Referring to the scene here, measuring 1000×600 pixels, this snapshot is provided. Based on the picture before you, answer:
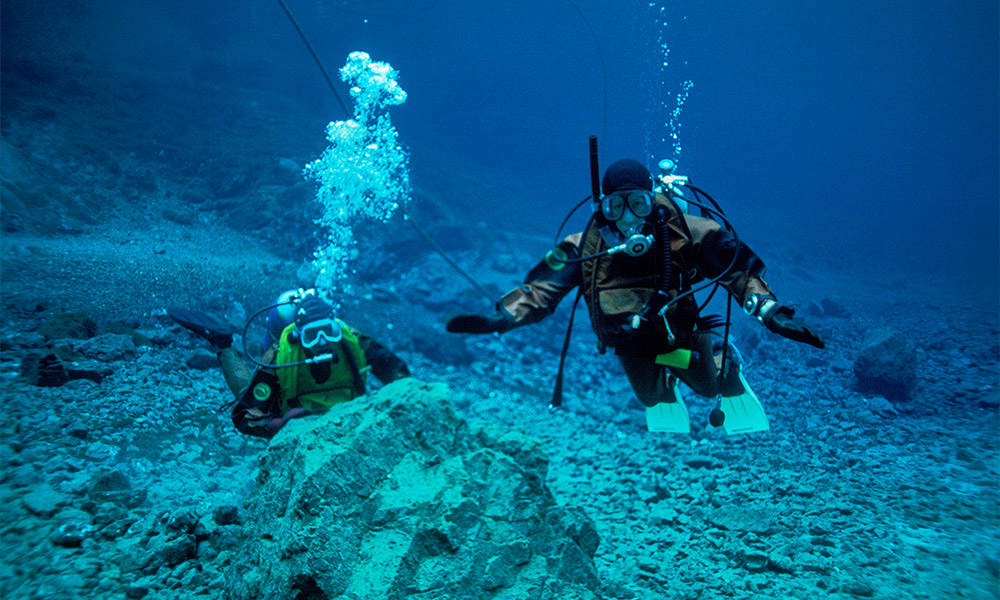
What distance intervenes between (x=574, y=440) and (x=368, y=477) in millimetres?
4229

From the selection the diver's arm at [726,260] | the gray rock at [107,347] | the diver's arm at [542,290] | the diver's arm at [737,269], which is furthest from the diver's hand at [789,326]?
the gray rock at [107,347]

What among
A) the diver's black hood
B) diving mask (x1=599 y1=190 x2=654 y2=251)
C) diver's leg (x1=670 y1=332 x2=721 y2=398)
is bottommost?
diver's leg (x1=670 y1=332 x2=721 y2=398)

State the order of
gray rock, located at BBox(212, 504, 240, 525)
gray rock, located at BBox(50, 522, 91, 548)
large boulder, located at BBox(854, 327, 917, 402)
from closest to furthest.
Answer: gray rock, located at BBox(50, 522, 91, 548) → gray rock, located at BBox(212, 504, 240, 525) → large boulder, located at BBox(854, 327, 917, 402)

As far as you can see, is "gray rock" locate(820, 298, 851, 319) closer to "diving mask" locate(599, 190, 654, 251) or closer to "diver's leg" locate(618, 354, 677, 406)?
"diver's leg" locate(618, 354, 677, 406)

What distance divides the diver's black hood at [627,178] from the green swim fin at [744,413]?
1.57 metres

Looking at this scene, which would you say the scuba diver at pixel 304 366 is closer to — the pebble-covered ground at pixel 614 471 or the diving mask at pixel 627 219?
the pebble-covered ground at pixel 614 471

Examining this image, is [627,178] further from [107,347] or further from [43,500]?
[107,347]

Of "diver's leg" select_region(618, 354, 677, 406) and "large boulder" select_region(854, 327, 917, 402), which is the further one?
"large boulder" select_region(854, 327, 917, 402)

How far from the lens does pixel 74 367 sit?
4988 mm

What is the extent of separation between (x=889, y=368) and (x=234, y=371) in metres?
8.70

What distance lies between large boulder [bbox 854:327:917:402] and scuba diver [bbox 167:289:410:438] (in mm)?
7083

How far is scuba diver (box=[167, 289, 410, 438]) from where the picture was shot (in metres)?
3.46

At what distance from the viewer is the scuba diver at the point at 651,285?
2.65 metres

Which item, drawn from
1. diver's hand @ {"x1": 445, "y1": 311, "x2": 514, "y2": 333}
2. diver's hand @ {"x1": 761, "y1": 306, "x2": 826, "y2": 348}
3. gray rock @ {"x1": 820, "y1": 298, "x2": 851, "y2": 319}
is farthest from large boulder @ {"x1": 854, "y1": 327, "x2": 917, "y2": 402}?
gray rock @ {"x1": 820, "y1": 298, "x2": 851, "y2": 319}
